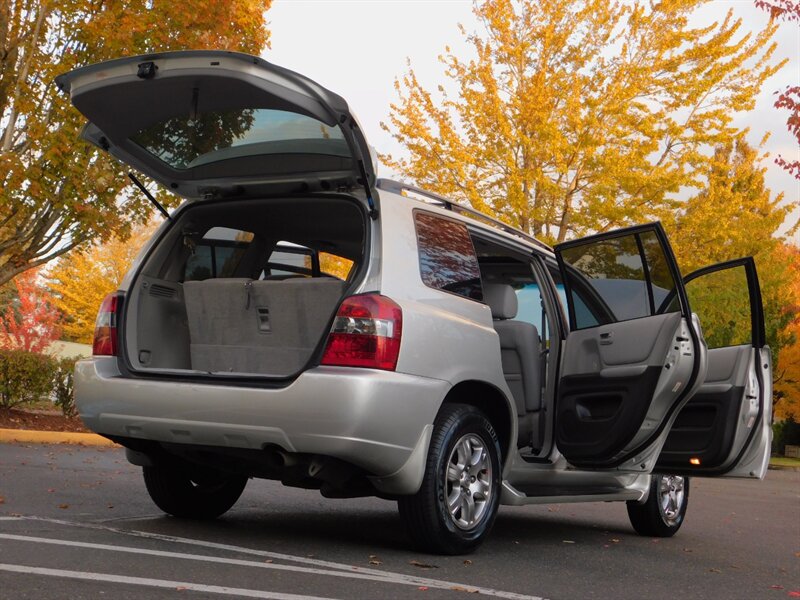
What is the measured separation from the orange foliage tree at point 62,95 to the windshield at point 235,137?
25.5 feet

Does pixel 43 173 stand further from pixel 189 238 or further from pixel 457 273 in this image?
pixel 457 273

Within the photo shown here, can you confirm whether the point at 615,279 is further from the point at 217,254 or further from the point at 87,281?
the point at 87,281

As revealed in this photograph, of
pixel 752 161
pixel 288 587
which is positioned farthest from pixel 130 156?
pixel 752 161

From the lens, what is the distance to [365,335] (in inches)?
196

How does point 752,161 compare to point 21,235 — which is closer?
point 21,235

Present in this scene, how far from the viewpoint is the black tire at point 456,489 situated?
526cm

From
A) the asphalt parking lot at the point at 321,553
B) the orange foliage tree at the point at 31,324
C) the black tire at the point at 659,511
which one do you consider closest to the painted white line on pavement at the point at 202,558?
the asphalt parking lot at the point at 321,553

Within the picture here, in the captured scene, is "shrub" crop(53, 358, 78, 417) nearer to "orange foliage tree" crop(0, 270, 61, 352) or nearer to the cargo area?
the cargo area

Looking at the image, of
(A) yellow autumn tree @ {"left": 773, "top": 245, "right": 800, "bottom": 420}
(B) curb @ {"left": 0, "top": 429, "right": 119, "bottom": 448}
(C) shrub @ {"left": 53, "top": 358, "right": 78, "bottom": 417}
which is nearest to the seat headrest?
(B) curb @ {"left": 0, "top": 429, "right": 119, "bottom": 448}

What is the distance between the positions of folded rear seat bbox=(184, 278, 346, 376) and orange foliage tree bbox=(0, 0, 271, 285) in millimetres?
7918

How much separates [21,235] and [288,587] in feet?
38.9

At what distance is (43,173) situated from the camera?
13.5 meters

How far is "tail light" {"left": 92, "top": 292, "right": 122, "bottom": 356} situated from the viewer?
5.74m

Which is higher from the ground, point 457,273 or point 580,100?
point 580,100
